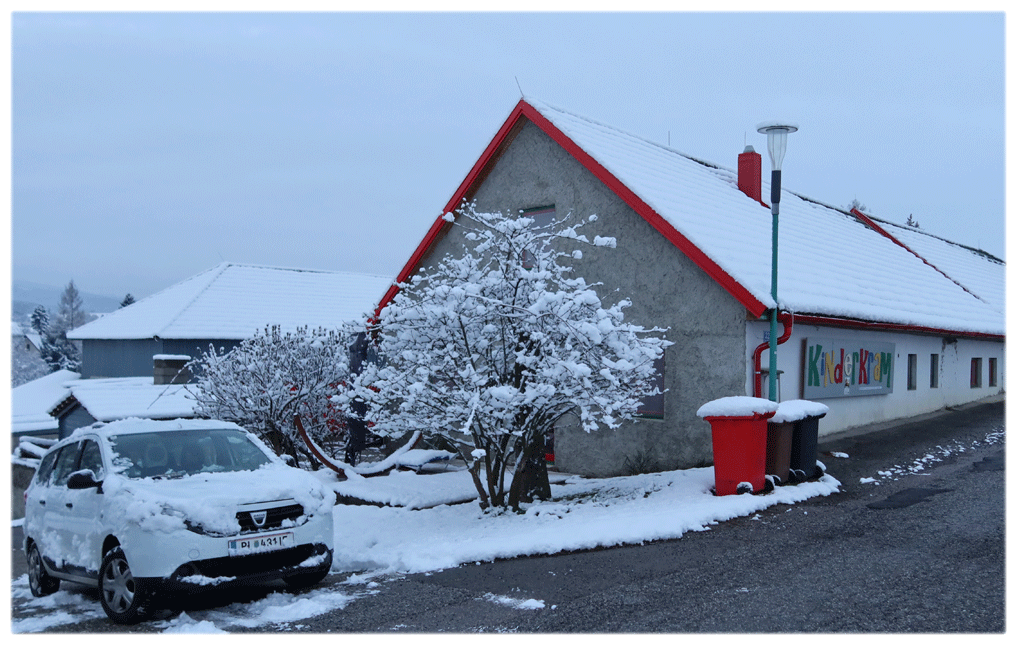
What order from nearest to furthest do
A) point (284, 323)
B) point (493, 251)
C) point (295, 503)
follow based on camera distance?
1. point (295, 503)
2. point (493, 251)
3. point (284, 323)

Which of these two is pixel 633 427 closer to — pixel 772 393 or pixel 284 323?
pixel 772 393

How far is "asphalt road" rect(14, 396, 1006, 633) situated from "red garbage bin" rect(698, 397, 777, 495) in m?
0.67

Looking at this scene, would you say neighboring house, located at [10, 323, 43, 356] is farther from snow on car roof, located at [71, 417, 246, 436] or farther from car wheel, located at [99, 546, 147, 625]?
car wheel, located at [99, 546, 147, 625]

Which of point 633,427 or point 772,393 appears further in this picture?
point 633,427

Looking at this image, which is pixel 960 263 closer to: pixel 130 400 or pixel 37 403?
pixel 130 400

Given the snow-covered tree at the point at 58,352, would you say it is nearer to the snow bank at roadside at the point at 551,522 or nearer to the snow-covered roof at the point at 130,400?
the snow-covered roof at the point at 130,400

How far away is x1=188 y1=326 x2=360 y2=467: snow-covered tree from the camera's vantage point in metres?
13.9

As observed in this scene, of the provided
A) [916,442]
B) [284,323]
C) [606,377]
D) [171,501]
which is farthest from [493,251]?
[284,323]

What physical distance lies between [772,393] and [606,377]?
355 centimetres

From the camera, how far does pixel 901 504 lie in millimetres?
9539

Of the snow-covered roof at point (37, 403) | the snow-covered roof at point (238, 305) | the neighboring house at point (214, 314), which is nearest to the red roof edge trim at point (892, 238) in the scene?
the neighboring house at point (214, 314)

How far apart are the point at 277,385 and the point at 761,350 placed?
766cm

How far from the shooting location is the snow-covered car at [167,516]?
651 cm

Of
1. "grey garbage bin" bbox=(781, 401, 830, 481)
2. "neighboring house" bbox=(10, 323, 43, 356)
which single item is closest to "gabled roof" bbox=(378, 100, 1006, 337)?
"grey garbage bin" bbox=(781, 401, 830, 481)
